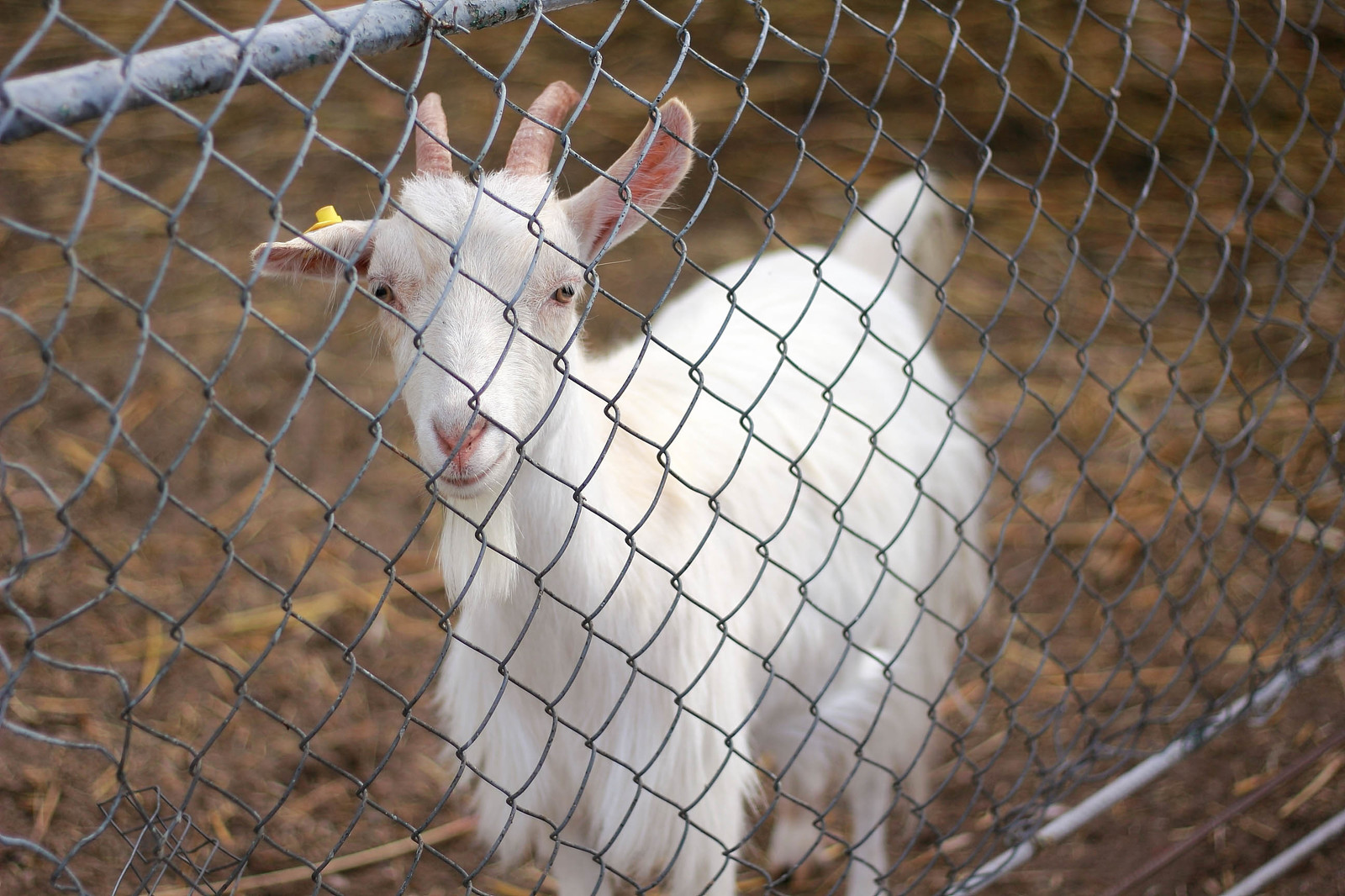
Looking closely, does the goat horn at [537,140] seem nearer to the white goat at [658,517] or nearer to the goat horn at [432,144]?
the white goat at [658,517]

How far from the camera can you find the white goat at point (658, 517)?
5.58 ft

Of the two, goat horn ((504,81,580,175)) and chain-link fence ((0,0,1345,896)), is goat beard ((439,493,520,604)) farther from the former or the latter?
goat horn ((504,81,580,175))

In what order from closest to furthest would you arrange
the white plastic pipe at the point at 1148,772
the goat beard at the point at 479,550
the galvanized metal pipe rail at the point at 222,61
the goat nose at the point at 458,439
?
the galvanized metal pipe rail at the point at 222,61 < the goat nose at the point at 458,439 < the goat beard at the point at 479,550 < the white plastic pipe at the point at 1148,772

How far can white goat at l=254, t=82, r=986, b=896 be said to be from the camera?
170 cm

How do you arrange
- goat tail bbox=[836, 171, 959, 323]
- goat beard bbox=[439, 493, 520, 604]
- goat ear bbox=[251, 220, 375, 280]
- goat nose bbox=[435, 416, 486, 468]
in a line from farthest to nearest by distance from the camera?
goat tail bbox=[836, 171, 959, 323]
goat beard bbox=[439, 493, 520, 604]
goat ear bbox=[251, 220, 375, 280]
goat nose bbox=[435, 416, 486, 468]

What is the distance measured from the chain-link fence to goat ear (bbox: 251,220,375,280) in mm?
16

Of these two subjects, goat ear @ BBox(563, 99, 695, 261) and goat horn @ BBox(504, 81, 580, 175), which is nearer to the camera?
goat ear @ BBox(563, 99, 695, 261)

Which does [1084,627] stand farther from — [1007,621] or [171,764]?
[171,764]

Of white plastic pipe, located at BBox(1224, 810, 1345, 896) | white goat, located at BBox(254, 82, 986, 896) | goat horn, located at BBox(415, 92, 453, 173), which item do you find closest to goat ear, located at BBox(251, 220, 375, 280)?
white goat, located at BBox(254, 82, 986, 896)

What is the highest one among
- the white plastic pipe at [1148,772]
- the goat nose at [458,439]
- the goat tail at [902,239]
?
the goat tail at [902,239]

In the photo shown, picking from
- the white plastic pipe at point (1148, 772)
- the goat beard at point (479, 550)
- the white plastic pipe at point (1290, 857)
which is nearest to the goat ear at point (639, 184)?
the goat beard at point (479, 550)

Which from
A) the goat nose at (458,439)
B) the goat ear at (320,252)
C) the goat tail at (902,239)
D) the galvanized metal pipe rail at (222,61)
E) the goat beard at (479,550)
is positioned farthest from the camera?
the goat tail at (902,239)

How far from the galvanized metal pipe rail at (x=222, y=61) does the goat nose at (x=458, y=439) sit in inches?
21.2

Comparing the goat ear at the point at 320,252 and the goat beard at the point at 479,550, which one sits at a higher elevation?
the goat ear at the point at 320,252
